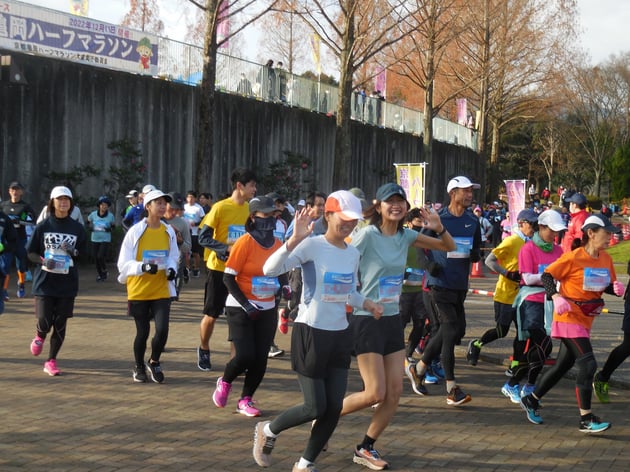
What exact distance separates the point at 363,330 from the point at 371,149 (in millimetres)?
29163

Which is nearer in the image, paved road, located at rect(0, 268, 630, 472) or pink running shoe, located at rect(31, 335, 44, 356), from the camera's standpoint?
paved road, located at rect(0, 268, 630, 472)

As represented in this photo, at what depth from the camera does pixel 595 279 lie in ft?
23.9

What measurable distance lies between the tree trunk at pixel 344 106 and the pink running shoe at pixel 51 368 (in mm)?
16046

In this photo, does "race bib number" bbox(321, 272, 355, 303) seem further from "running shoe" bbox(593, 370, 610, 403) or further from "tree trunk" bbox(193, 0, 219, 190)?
"tree trunk" bbox(193, 0, 219, 190)

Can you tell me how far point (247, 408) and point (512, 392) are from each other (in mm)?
2552

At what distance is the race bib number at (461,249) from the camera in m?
8.21

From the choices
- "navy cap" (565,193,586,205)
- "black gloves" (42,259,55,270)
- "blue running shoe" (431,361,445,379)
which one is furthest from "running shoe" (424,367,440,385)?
"navy cap" (565,193,586,205)

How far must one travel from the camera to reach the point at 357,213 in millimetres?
5562

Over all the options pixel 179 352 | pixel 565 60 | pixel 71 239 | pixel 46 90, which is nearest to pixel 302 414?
pixel 71 239

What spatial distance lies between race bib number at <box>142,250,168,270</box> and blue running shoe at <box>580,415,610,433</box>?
390cm

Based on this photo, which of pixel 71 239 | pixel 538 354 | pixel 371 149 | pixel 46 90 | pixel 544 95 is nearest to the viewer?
pixel 538 354

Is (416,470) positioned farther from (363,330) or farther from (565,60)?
(565,60)

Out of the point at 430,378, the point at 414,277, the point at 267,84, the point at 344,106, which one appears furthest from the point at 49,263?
the point at 267,84

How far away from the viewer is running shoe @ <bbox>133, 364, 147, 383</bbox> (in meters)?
8.57
